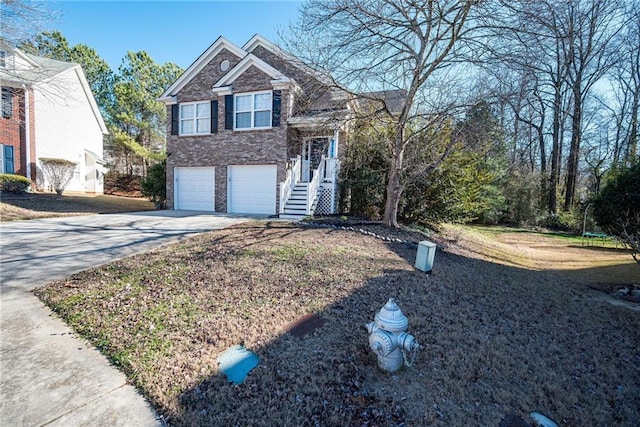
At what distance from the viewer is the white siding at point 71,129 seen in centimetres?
1758

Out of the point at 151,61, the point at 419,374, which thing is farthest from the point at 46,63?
the point at 419,374

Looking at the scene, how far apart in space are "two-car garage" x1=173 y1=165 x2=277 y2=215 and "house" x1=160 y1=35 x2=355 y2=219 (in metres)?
0.04

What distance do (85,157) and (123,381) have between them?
25712 millimetres

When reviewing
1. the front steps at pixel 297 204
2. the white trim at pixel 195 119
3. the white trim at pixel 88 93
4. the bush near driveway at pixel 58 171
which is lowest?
the front steps at pixel 297 204

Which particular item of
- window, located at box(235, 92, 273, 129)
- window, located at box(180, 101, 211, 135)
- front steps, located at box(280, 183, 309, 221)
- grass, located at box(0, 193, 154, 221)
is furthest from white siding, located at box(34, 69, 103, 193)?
front steps, located at box(280, 183, 309, 221)

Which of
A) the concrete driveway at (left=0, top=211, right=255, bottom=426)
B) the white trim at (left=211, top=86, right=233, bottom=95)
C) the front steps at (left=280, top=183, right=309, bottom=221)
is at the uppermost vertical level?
the white trim at (left=211, top=86, right=233, bottom=95)

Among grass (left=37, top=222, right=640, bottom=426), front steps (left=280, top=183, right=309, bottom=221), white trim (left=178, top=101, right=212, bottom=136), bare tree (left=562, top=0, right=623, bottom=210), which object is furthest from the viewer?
bare tree (left=562, top=0, right=623, bottom=210)

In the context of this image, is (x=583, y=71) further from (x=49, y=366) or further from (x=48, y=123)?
(x=48, y=123)

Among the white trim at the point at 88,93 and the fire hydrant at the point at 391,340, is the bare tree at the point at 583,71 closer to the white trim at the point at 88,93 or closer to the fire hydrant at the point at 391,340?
the fire hydrant at the point at 391,340

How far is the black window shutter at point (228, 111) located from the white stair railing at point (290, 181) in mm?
3322

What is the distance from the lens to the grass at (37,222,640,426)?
2.29 meters

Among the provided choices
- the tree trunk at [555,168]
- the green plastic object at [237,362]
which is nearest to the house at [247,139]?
the green plastic object at [237,362]

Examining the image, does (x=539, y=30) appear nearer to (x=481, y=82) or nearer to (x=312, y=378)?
(x=481, y=82)

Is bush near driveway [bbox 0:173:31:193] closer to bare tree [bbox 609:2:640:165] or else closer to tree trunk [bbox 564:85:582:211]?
tree trunk [bbox 564:85:582:211]
